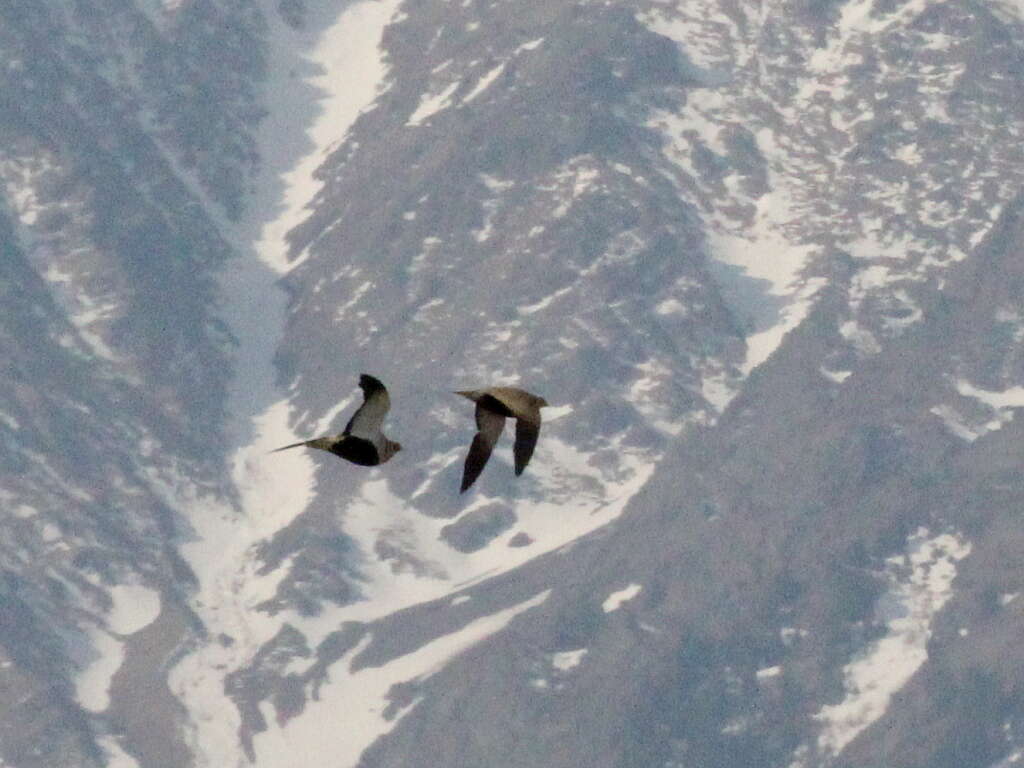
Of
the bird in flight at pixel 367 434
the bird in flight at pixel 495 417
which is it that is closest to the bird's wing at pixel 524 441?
the bird in flight at pixel 495 417

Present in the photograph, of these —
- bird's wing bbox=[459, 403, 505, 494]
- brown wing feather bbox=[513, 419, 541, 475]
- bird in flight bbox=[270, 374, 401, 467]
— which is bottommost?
brown wing feather bbox=[513, 419, 541, 475]

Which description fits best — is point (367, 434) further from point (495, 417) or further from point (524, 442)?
point (524, 442)

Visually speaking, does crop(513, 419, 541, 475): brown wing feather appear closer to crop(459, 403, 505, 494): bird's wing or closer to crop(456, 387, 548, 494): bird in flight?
crop(456, 387, 548, 494): bird in flight

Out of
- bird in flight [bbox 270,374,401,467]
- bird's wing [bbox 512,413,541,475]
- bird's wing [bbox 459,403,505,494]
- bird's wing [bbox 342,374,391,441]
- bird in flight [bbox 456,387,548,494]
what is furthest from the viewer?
bird's wing [bbox 512,413,541,475]

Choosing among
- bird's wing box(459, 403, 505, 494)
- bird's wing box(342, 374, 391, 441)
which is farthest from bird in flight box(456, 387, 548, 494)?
bird's wing box(342, 374, 391, 441)

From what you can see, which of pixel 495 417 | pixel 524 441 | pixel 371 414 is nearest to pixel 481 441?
pixel 495 417

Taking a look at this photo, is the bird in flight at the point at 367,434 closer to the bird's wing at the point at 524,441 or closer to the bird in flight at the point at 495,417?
the bird in flight at the point at 495,417
